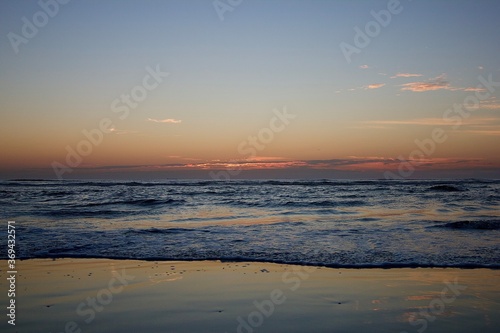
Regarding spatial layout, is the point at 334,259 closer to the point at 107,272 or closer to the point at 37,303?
the point at 107,272

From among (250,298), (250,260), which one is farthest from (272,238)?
(250,298)

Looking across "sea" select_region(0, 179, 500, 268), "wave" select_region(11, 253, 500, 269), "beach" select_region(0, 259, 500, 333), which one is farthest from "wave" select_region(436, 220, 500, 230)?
"beach" select_region(0, 259, 500, 333)

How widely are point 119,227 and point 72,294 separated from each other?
9881 mm

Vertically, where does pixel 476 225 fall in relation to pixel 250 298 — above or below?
below

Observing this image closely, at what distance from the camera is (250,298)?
6.63m

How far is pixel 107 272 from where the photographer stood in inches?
342

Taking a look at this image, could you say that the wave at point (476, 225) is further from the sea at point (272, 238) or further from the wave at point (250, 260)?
the wave at point (250, 260)

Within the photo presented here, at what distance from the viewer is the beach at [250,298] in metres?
5.42

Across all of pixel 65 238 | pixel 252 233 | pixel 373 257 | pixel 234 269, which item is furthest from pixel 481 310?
pixel 65 238

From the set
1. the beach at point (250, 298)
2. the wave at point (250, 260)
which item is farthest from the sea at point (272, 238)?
the beach at point (250, 298)

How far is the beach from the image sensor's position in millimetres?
5422

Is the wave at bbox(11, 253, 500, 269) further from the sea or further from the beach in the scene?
the beach

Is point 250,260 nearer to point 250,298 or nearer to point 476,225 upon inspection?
point 250,298

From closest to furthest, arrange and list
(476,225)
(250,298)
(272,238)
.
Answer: (250,298) < (272,238) < (476,225)
